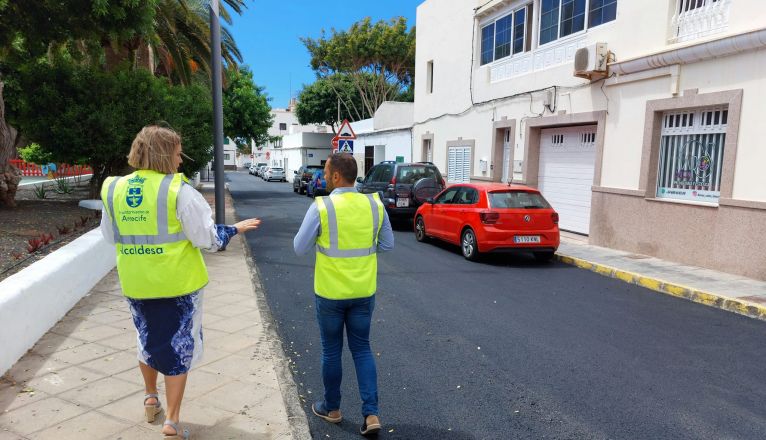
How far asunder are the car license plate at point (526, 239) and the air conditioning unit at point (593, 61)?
13.5 feet

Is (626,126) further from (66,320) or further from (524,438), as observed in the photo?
(66,320)

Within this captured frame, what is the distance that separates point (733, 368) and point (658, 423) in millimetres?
1562

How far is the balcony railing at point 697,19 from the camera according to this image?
8.50m

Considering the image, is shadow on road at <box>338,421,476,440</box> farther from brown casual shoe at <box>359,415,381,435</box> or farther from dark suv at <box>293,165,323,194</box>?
dark suv at <box>293,165,323,194</box>

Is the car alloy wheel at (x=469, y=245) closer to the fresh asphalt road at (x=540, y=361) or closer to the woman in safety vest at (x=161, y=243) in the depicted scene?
the fresh asphalt road at (x=540, y=361)

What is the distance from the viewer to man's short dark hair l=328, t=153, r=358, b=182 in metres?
3.25

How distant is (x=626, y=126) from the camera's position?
34.1 feet

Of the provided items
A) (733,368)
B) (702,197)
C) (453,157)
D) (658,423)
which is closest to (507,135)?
(453,157)

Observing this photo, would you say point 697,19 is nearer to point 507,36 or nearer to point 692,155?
point 692,155

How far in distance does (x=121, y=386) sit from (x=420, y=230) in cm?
842

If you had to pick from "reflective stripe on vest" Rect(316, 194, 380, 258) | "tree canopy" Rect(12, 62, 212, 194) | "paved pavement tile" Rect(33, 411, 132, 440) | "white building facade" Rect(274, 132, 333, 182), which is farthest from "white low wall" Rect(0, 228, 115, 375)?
"white building facade" Rect(274, 132, 333, 182)

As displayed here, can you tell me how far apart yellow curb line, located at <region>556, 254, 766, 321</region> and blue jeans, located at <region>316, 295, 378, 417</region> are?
17.8ft

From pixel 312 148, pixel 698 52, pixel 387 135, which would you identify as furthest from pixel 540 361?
pixel 312 148

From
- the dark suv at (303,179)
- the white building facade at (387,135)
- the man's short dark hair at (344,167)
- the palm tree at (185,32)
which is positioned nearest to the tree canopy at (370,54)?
the white building facade at (387,135)
